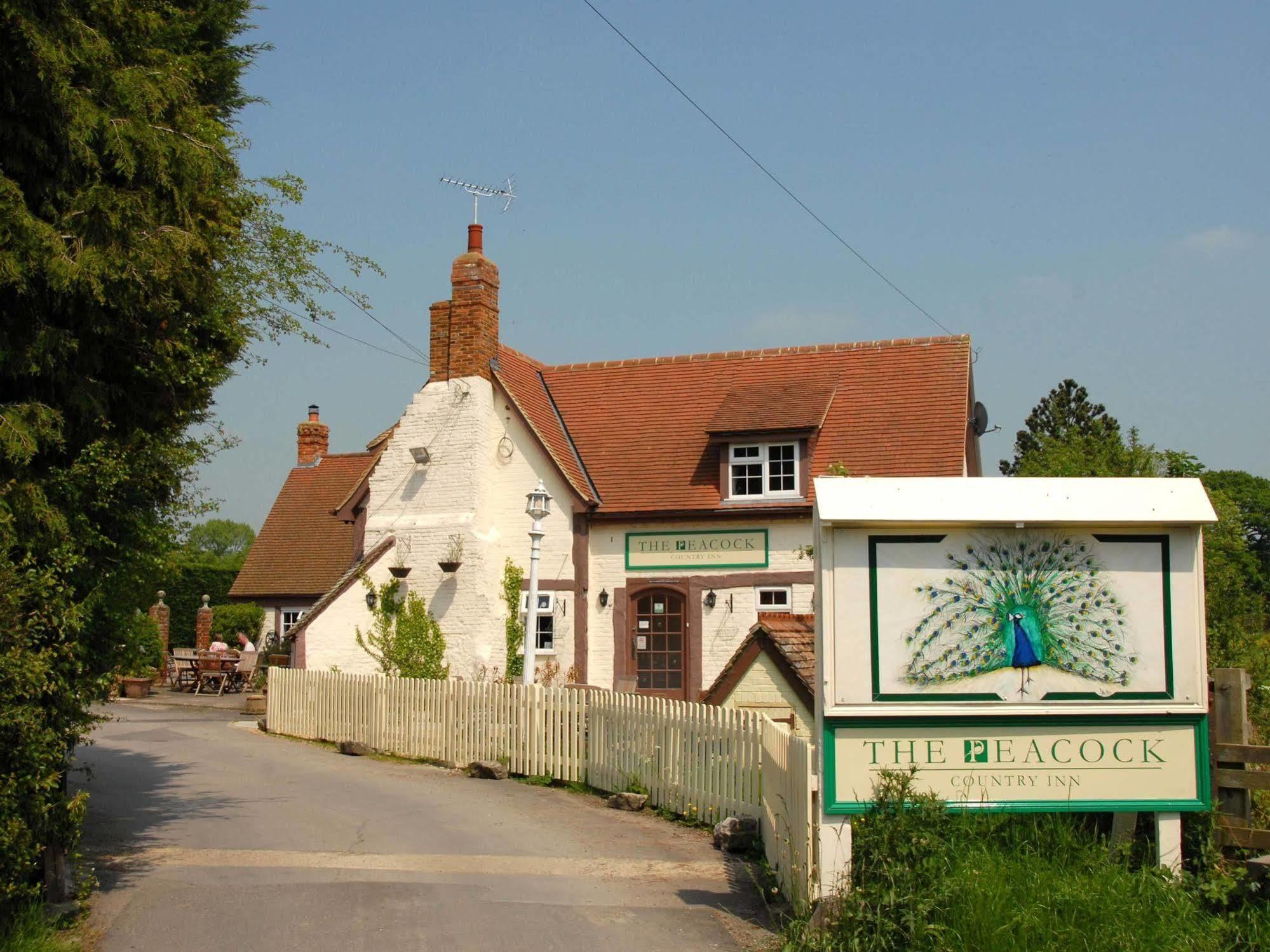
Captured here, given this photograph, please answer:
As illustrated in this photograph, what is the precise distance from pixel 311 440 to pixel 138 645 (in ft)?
105

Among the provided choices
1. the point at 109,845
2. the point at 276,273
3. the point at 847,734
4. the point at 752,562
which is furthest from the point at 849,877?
the point at 752,562

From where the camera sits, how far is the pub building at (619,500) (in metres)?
22.5

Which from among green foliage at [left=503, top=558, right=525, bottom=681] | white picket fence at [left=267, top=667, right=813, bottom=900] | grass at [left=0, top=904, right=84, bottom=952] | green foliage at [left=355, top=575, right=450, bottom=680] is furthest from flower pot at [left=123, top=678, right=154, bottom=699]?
grass at [left=0, top=904, right=84, bottom=952]

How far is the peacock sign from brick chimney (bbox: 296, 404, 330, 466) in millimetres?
34292

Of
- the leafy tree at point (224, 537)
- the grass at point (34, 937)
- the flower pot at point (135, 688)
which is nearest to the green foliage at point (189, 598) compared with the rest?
the flower pot at point (135, 688)

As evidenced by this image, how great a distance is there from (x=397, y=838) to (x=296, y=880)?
75.8 inches

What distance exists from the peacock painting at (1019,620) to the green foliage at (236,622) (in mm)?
31028

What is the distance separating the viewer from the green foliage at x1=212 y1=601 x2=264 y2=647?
119ft

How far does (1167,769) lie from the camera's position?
777 cm

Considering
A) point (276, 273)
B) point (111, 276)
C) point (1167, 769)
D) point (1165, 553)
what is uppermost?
point (276, 273)

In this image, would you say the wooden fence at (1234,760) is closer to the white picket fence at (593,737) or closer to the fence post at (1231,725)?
the fence post at (1231,725)

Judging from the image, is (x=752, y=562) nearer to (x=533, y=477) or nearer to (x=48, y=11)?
(x=533, y=477)

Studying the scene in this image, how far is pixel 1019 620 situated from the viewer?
7848 mm

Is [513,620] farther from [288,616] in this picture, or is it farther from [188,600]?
[188,600]
